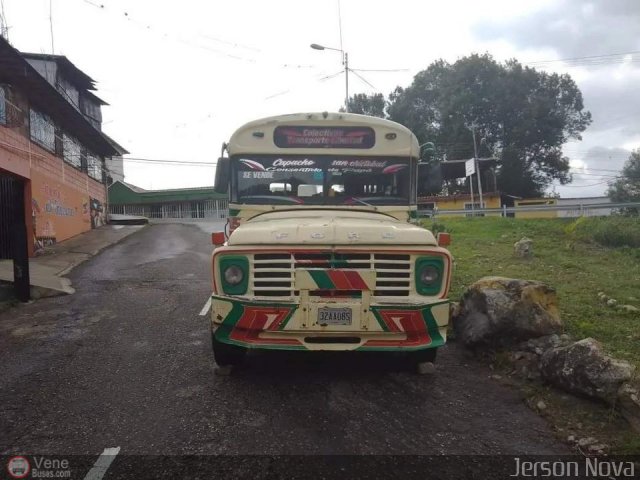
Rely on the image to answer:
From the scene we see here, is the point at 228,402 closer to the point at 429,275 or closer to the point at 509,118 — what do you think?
the point at 429,275

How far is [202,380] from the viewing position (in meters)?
4.49

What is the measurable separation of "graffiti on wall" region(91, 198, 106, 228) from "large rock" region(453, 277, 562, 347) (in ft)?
69.6

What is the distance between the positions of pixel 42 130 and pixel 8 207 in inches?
132

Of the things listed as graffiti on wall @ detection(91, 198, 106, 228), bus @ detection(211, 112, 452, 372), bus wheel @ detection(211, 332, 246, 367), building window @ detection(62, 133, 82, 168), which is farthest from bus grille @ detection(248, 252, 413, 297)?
graffiti on wall @ detection(91, 198, 106, 228)

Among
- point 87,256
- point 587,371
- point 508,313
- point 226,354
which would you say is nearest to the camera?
point 587,371

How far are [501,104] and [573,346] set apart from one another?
39679 mm

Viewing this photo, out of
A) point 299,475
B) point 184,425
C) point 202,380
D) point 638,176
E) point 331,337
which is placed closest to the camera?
point 299,475

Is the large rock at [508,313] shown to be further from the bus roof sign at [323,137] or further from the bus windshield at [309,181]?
the bus roof sign at [323,137]

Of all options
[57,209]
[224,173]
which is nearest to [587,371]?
[224,173]

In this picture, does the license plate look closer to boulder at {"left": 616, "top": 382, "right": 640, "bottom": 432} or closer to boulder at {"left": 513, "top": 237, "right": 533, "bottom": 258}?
boulder at {"left": 616, "top": 382, "right": 640, "bottom": 432}

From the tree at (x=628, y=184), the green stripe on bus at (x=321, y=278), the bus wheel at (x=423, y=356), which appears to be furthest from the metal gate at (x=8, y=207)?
the tree at (x=628, y=184)

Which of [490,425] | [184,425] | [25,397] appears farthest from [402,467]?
[25,397]

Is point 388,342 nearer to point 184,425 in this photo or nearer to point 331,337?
point 331,337

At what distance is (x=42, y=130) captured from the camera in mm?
15789
